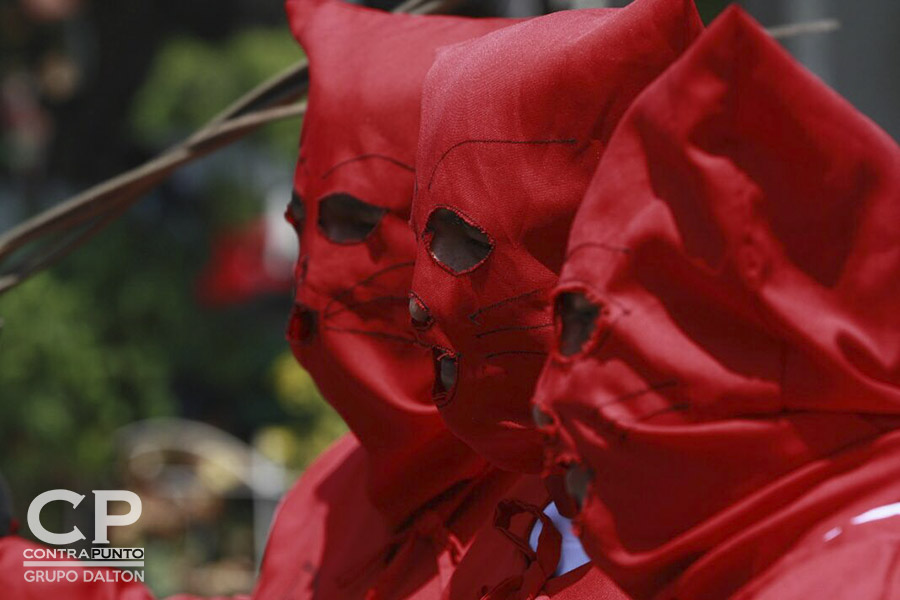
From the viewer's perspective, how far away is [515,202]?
184 centimetres

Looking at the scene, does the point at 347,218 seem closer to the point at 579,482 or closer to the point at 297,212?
the point at 297,212

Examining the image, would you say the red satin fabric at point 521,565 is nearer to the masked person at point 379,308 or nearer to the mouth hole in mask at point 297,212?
the masked person at point 379,308

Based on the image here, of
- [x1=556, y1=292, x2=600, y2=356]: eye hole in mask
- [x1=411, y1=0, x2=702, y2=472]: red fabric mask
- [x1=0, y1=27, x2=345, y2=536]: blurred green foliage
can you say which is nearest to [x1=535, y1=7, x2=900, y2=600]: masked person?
[x1=556, y1=292, x2=600, y2=356]: eye hole in mask

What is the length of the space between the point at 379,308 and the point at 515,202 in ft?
1.98

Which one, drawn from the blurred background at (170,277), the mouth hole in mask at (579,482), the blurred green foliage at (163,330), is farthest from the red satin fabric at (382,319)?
the blurred green foliage at (163,330)

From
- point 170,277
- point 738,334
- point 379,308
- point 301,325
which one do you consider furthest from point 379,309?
point 170,277

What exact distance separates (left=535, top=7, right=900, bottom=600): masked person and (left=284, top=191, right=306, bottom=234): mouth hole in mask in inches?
41.6

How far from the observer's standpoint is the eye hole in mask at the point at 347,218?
238cm

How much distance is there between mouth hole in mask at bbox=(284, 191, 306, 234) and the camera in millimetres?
2488

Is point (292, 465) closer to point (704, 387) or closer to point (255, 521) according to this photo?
point (255, 521)

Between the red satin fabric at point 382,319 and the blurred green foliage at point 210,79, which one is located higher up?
the blurred green foliage at point 210,79

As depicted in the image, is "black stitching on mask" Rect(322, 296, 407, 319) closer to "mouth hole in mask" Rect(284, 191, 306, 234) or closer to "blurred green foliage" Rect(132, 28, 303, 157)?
"mouth hole in mask" Rect(284, 191, 306, 234)

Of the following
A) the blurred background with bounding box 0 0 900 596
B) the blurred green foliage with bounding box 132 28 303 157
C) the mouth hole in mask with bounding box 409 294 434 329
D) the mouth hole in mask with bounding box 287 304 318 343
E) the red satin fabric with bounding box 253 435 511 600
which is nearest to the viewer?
the mouth hole in mask with bounding box 409 294 434 329

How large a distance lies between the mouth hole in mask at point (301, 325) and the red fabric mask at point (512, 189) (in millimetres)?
521
